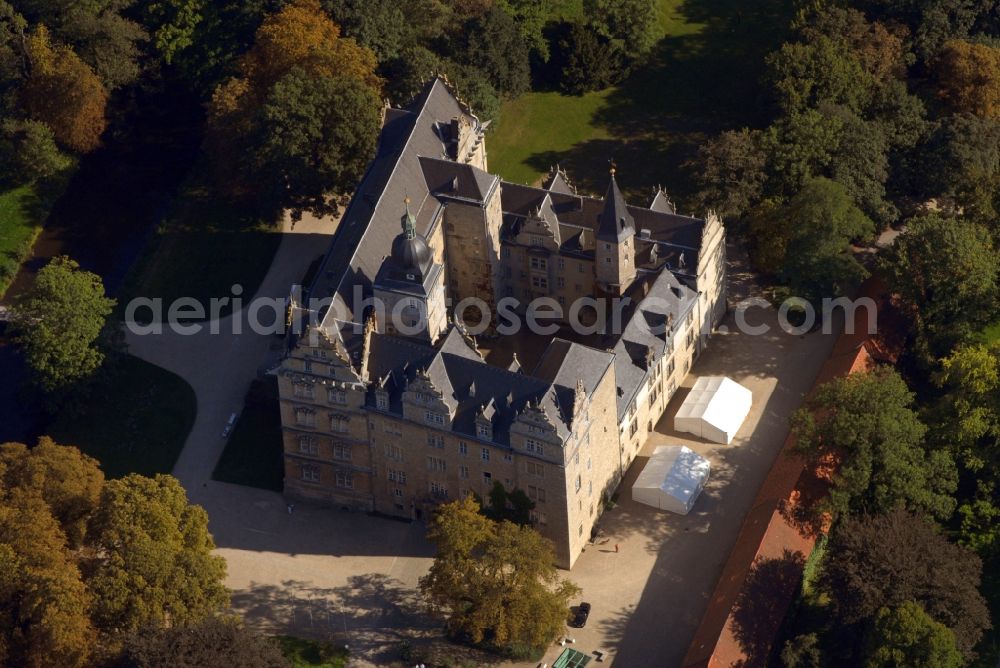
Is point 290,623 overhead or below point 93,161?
below

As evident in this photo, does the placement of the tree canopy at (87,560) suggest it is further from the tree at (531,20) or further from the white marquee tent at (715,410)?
the tree at (531,20)

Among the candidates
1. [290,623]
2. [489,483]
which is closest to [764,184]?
[489,483]

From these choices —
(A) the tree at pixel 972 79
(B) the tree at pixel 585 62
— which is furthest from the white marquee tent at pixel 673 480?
(B) the tree at pixel 585 62

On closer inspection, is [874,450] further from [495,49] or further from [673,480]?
[495,49]

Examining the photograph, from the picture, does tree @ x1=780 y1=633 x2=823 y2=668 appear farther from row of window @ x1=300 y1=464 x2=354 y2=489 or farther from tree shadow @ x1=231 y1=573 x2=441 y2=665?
row of window @ x1=300 y1=464 x2=354 y2=489

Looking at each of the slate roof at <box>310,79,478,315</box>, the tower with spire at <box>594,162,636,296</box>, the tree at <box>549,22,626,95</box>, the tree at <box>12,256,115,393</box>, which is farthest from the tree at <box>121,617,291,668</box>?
the tree at <box>549,22,626,95</box>

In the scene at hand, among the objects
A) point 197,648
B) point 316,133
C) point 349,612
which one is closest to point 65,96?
point 316,133

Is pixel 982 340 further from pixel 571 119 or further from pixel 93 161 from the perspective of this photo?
pixel 93 161

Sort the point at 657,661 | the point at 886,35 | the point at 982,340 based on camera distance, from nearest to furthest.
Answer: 1. the point at 657,661
2. the point at 982,340
3. the point at 886,35
